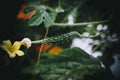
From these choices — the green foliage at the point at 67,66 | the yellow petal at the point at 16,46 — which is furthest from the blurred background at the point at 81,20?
the yellow petal at the point at 16,46

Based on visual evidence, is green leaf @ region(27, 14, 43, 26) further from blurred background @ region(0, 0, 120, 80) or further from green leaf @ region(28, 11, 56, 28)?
blurred background @ region(0, 0, 120, 80)

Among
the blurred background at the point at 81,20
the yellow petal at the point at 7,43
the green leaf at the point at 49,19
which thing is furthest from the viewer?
the blurred background at the point at 81,20

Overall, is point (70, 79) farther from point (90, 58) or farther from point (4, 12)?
point (4, 12)

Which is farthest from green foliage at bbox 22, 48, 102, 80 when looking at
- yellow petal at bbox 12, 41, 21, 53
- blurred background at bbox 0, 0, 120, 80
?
yellow petal at bbox 12, 41, 21, 53

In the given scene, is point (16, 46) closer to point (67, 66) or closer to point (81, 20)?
point (67, 66)

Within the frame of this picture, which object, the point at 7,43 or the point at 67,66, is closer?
the point at 7,43

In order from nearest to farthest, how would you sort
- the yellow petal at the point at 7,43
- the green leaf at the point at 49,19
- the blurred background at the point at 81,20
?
the yellow petal at the point at 7,43
the green leaf at the point at 49,19
the blurred background at the point at 81,20

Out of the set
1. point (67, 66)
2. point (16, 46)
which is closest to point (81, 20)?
point (67, 66)

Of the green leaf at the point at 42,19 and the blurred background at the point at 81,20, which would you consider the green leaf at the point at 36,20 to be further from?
the blurred background at the point at 81,20

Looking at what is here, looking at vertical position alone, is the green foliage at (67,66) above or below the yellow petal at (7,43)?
above

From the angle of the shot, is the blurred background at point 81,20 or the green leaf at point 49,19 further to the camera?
the blurred background at point 81,20

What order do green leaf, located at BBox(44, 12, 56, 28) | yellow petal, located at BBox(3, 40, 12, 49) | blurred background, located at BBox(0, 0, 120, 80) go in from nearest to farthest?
yellow petal, located at BBox(3, 40, 12, 49) → green leaf, located at BBox(44, 12, 56, 28) → blurred background, located at BBox(0, 0, 120, 80)
